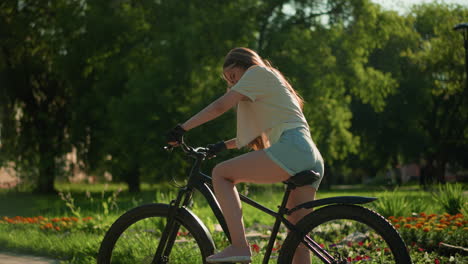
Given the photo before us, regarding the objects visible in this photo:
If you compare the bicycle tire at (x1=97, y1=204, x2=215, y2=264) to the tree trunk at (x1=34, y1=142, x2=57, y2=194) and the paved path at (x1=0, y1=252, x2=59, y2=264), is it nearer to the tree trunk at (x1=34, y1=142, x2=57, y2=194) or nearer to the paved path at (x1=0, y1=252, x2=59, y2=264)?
the paved path at (x1=0, y1=252, x2=59, y2=264)

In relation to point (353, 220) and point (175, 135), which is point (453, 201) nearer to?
point (353, 220)

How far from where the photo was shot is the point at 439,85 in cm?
3158

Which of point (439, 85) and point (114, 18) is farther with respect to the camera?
point (439, 85)

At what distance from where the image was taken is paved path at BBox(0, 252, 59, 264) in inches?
228

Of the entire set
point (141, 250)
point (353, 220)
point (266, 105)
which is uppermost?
point (266, 105)

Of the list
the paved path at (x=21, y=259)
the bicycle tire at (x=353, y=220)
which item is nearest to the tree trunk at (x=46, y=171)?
the paved path at (x=21, y=259)

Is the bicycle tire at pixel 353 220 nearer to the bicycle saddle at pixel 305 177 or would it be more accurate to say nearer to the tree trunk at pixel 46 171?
the bicycle saddle at pixel 305 177

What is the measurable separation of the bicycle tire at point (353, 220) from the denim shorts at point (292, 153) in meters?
0.26

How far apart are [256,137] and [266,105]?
21 cm

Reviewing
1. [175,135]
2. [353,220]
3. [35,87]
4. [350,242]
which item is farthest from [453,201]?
[35,87]

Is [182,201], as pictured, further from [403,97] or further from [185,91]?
[403,97]

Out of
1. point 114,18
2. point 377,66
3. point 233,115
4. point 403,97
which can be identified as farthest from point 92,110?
point 403,97

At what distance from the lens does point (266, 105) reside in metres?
3.57

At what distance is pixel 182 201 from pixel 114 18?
18812 mm
